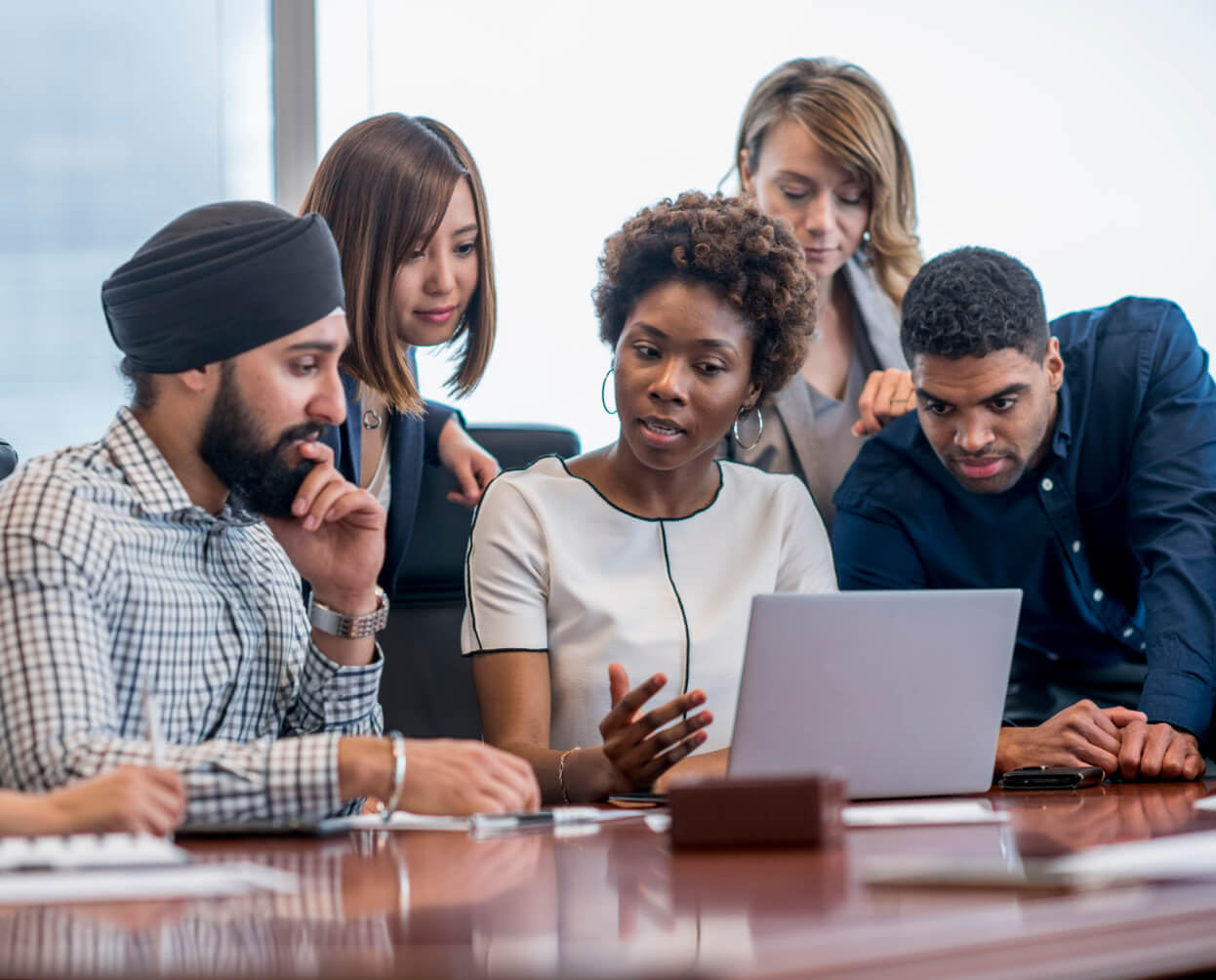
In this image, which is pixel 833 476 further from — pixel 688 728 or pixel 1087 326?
pixel 688 728

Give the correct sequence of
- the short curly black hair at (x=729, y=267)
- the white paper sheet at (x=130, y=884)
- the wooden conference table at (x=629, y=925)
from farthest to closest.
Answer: the short curly black hair at (x=729, y=267) < the white paper sheet at (x=130, y=884) < the wooden conference table at (x=629, y=925)

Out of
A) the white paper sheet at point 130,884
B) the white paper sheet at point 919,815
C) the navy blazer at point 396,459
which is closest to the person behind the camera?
the white paper sheet at point 130,884

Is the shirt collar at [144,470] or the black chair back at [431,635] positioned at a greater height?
the shirt collar at [144,470]

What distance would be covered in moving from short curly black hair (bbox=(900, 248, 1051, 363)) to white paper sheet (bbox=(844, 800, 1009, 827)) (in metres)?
0.94

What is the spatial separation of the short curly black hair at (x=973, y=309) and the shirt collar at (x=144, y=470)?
1.21 m

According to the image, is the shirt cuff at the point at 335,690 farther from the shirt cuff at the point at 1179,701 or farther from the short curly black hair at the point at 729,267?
the shirt cuff at the point at 1179,701

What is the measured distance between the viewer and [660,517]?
2.18 m

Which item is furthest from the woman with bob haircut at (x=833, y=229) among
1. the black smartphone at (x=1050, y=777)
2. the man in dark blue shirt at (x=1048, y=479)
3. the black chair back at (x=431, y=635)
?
the black smartphone at (x=1050, y=777)

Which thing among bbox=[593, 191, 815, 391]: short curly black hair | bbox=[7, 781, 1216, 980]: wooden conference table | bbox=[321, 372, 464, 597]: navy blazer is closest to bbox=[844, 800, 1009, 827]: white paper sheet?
bbox=[7, 781, 1216, 980]: wooden conference table

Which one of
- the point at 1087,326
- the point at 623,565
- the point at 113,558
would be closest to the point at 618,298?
the point at 623,565

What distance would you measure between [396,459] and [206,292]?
870 mm

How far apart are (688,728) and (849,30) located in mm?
2639

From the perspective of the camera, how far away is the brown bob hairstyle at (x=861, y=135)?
2746 mm

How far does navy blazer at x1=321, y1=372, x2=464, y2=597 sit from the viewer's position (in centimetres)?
227
